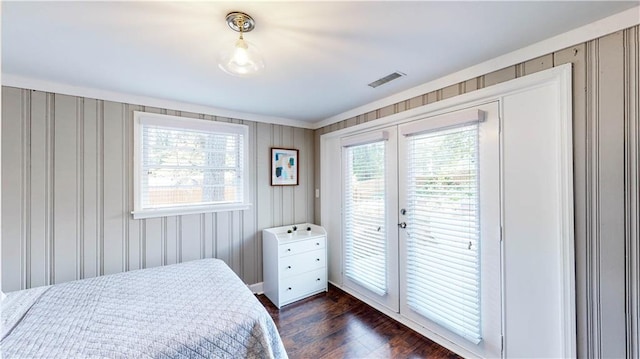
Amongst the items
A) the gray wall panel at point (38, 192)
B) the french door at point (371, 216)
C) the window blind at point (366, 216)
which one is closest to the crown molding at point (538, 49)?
the french door at point (371, 216)

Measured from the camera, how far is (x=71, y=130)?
8.09 ft

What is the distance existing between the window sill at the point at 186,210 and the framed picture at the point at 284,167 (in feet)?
1.58

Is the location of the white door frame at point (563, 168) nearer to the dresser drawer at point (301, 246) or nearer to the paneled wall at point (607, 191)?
the paneled wall at point (607, 191)

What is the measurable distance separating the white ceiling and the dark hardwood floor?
216 cm

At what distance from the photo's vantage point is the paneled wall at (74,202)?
7.48 ft

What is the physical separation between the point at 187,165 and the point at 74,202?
3.11 ft

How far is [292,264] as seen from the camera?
3180mm

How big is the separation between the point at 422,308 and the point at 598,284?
124cm

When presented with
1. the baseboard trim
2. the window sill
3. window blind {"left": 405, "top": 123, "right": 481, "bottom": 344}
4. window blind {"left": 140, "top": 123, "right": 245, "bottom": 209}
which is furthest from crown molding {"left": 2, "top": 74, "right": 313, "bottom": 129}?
the baseboard trim

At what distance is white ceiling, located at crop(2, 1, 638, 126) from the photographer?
1489 millimetres

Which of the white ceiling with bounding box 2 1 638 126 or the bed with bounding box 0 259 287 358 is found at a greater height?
the white ceiling with bounding box 2 1 638 126

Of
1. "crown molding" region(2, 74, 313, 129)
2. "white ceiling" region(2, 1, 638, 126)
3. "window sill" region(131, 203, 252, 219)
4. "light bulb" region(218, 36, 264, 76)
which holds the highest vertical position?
"white ceiling" region(2, 1, 638, 126)

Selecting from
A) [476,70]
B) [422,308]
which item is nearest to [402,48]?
[476,70]

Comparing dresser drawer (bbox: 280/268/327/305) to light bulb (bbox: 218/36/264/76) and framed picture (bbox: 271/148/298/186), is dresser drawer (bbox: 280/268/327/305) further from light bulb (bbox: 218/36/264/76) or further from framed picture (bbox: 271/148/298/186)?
light bulb (bbox: 218/36/264/76)
